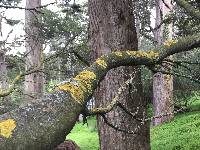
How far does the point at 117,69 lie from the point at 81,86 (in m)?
3.20

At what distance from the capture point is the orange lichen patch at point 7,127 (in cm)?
134

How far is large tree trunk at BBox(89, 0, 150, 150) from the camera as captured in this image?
5.20 metres

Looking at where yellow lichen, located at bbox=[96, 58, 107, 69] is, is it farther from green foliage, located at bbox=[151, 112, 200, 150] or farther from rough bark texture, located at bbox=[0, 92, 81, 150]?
green foliage, located at bbox=[151, 112, 200, 150]

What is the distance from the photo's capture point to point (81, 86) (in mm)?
2027

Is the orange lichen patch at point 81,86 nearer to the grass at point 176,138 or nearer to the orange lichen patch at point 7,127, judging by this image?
the orange lichen patch at point 7,127

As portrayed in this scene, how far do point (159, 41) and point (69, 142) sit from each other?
7.23 meters

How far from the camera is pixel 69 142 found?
12555 millimetres

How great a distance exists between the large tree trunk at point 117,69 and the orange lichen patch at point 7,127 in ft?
12.4

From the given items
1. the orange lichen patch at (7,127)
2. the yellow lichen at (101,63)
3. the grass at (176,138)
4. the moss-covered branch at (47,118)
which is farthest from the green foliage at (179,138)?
the orange lichen patch at (7,127)

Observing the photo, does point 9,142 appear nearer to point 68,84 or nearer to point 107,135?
point 68,84

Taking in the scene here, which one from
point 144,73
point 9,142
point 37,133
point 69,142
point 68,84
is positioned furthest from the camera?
point 144,73

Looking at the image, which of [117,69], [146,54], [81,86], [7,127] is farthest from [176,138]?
[7,127]

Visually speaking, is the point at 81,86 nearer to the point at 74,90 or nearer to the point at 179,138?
the point at 74,90

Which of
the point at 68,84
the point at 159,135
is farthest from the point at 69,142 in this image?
the point at 68,84
